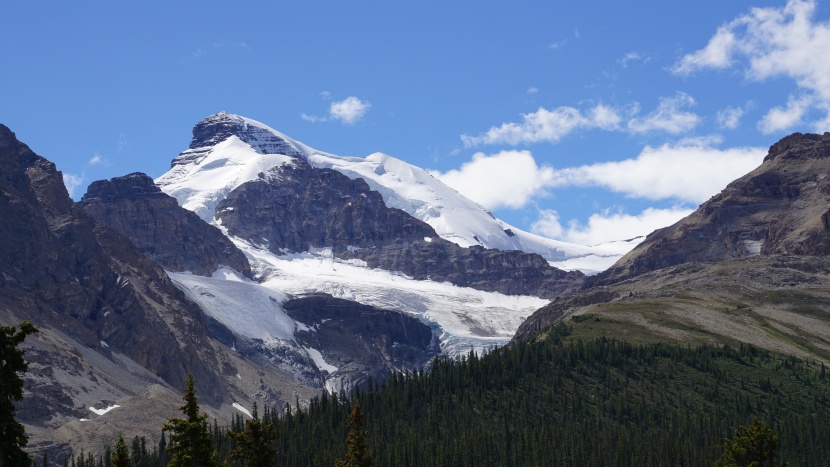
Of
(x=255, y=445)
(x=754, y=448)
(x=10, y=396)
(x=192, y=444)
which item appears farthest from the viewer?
(x=754, y=448)

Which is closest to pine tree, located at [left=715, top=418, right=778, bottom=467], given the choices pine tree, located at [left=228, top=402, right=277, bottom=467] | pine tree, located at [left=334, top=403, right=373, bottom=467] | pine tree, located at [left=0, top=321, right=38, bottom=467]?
pine tree, located at [left=334, top=403, right=373, bottom=467]

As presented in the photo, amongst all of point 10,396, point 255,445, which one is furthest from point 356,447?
point 10,396

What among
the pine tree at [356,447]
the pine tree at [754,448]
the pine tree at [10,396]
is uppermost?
the pine tree at [10,396]

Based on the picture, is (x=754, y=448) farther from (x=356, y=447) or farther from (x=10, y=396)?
(x=10, y=396)

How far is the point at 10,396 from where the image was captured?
46531mm

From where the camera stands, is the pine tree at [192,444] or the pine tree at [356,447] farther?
the pine tree at [356,447]

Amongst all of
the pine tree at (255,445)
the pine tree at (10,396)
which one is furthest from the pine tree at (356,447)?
the pine tree at (10,396)

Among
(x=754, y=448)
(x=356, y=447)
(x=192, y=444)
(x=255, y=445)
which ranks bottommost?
(x=754, y=448)

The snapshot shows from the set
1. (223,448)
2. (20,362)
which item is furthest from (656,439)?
(20,362)

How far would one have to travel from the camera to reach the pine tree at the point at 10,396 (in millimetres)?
45625

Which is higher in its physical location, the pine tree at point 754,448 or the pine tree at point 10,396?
the pine tree at point 10,396

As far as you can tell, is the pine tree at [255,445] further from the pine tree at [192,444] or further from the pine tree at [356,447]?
the pine tree at [192,444]

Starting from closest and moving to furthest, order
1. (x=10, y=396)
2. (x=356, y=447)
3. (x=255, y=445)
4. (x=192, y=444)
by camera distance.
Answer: (x=10, y=396), (x=192, y=444), (x=255, y=445), (x=356, y=447)

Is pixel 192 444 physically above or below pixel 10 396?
below
